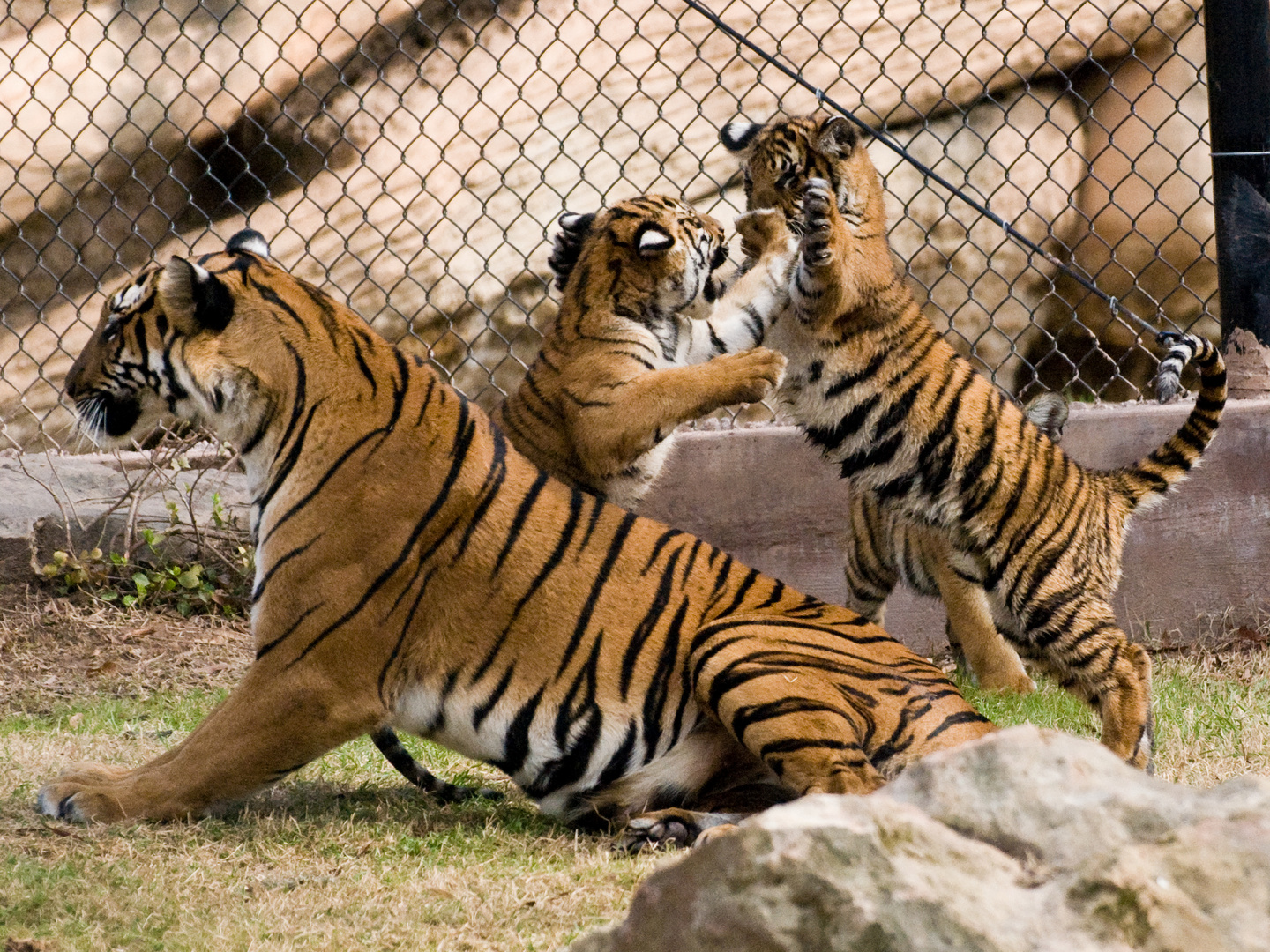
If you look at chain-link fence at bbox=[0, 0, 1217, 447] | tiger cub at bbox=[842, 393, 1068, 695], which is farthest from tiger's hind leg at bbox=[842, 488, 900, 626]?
chain-link fence at bbox=[0, 0, 1217, 447]

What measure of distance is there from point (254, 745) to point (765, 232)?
98.0 inches

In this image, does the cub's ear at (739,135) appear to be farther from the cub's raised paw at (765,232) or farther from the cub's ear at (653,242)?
the cub's ear at (653,242)

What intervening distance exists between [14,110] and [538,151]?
9.25 feet

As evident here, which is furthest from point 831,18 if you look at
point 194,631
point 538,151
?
point 194,631

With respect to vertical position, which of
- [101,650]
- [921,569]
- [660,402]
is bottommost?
[101,650]

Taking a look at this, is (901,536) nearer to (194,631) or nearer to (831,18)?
(194,631)

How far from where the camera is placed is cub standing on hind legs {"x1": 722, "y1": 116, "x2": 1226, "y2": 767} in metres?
4.59

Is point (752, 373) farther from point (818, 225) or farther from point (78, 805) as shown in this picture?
point (78, 805)

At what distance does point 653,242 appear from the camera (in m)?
4.69


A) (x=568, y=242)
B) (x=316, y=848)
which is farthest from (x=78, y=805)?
(x=568, y=242)

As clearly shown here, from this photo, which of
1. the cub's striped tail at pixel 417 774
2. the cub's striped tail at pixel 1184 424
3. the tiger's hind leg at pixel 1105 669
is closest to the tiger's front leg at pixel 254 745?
the cub's striped tail at pixel 417 774

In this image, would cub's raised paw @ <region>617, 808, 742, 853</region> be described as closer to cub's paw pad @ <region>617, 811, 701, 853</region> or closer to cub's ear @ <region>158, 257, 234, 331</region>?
cub's paw pad @ <region>617, 811, 701, 853</region>

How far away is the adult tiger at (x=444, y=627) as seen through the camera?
348cm

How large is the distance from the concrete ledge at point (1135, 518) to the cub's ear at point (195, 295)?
2382 millimetres
